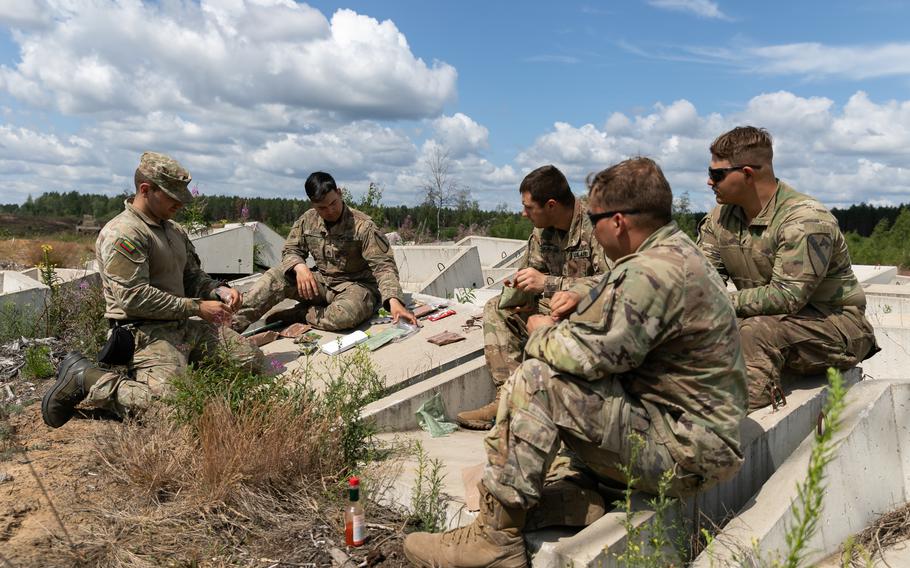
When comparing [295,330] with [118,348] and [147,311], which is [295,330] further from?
[118,348]

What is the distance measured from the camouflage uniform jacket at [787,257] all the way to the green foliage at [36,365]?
5.42 metres

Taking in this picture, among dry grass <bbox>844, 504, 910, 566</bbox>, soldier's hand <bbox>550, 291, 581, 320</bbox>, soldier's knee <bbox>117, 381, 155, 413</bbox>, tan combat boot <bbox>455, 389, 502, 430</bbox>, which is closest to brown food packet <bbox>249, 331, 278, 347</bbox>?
soldier's knee <bbox>117, 381, 155, 413</bbox>

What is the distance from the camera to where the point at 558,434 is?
2705 mm

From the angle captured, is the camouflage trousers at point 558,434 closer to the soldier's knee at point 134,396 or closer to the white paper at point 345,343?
the soldier's knee at point 134,396

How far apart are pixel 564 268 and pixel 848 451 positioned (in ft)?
7.68

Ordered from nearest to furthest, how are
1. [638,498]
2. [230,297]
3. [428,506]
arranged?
[638,498], [428,506], [230,297]

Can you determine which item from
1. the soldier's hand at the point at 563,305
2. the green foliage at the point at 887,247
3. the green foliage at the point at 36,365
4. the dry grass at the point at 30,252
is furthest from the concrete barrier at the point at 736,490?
the green foliage at the point at 887,247

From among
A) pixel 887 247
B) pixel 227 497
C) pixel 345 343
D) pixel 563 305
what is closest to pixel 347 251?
pixel 345 343

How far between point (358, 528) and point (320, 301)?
396 cm

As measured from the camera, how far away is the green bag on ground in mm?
4770

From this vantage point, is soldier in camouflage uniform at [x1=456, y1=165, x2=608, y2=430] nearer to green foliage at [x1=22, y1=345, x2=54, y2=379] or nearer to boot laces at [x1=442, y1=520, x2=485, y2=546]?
boot laces at [x1=442, y1=520, x2=485, y2=546]

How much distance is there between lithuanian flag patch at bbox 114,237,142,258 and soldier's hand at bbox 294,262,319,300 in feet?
5.72

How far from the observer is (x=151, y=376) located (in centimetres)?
485

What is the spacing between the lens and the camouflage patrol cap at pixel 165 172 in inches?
201
